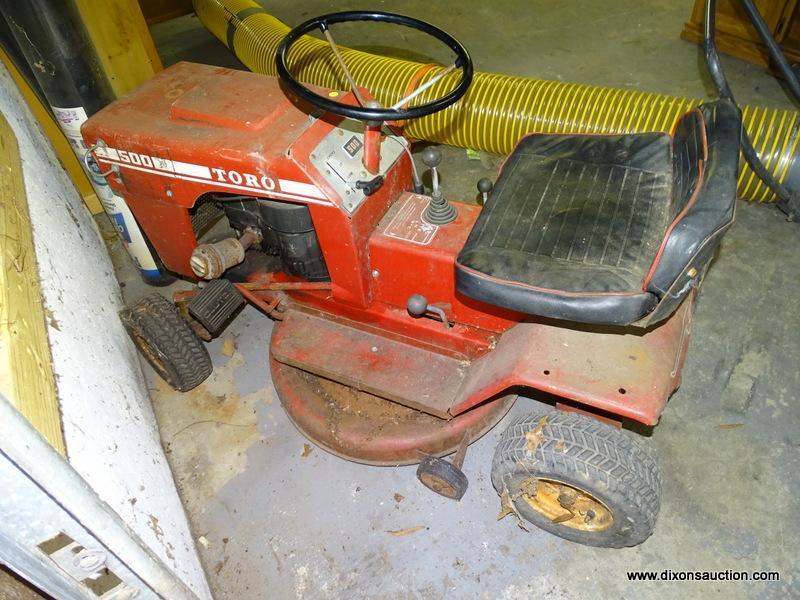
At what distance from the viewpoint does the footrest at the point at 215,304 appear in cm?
223

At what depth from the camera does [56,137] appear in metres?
3.06

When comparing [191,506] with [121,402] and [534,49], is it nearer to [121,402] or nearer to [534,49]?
[121,402]

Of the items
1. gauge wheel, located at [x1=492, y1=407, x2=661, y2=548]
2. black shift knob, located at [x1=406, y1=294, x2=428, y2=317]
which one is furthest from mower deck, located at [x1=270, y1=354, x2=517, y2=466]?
black shift knob, located at [x1=406, y1=294, x2=428, y2=317]

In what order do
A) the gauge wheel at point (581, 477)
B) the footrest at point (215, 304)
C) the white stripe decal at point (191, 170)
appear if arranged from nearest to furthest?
the gauge wheel at point (581, 477)
the white stripe decal at point (191, 170)
the footrest at point (215, 304)

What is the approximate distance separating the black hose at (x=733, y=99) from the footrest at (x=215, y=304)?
1.88 m

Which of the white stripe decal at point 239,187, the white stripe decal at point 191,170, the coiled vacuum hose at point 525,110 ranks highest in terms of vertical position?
the white stripe decal at point 191,170

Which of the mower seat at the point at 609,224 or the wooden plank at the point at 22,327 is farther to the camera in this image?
the mower seat at the point at 609,224

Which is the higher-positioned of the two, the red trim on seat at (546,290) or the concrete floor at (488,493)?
the red trim on seat at (546,290)

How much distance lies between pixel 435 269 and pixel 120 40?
6.89 feet

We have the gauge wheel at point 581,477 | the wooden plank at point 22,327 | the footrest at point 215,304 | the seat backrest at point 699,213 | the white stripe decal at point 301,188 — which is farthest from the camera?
the footrest at point 215,304

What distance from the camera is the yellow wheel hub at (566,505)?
6.03 ft

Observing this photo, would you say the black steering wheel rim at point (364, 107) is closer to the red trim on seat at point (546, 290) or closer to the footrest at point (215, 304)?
the red trim on seat at point (546, 290)

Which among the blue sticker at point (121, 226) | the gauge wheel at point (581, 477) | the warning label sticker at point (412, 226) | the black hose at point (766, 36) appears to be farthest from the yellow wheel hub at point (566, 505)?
the blue sticker at point (121, 226)

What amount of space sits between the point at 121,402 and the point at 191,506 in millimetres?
A: 528
